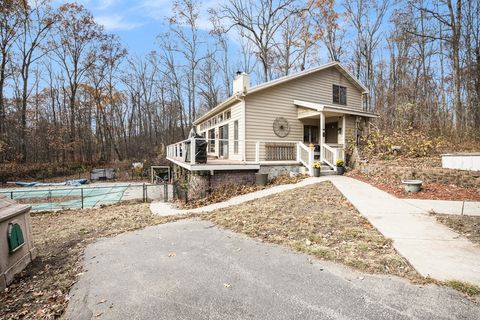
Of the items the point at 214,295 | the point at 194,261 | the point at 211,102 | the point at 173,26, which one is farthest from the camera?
the point at 211,102

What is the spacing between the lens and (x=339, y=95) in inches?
570

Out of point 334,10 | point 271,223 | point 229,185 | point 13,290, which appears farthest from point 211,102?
point 13,290

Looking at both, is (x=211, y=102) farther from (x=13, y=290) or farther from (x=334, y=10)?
(x=13, y=290)

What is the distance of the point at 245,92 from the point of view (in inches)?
428

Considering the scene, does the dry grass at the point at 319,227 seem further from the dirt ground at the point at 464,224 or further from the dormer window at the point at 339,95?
the dormer window at the point at 339,95

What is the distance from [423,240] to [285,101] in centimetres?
947

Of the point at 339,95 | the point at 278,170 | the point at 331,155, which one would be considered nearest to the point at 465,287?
the point at 278,170

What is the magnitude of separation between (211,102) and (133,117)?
12.7 meters

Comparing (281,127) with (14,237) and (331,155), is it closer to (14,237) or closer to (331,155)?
(331,155)

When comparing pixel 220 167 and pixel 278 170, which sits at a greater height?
pixel 220 167

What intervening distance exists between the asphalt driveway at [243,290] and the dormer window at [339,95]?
12445 mm

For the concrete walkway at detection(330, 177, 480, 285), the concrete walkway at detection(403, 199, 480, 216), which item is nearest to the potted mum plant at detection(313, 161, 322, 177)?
the concrete walkway at detection(330, 177, 480, 285)

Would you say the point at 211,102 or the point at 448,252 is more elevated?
the point at 211,102

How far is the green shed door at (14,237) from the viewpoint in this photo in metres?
3.47
